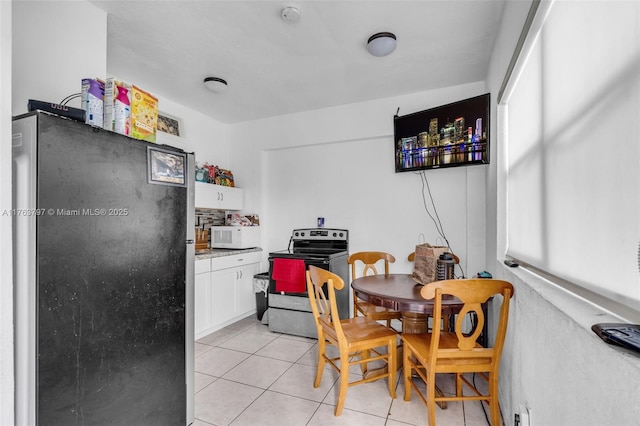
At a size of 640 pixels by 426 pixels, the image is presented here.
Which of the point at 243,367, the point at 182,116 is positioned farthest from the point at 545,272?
the point at 182,116

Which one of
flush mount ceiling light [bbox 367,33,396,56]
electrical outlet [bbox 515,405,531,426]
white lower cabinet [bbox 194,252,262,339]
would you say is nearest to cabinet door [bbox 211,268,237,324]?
white lower cabinet [bbox 194,252,262,339]

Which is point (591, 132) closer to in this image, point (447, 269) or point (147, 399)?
point (447, 269)

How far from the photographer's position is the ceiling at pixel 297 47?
2137 millimetres

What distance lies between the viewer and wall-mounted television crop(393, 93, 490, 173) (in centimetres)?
266

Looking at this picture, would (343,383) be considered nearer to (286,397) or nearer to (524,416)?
(286,397)

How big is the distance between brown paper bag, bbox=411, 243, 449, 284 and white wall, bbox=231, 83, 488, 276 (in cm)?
110

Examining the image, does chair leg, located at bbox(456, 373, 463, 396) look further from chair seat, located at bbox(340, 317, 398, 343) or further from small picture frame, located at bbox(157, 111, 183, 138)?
small picture frame, located at bbox(157, 111, 183, 138)

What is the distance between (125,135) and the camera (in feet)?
4.87

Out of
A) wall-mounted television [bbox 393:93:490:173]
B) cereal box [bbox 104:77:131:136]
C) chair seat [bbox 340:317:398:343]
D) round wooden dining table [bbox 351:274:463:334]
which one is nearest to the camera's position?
cereal box [bbox 104:77:131:136]

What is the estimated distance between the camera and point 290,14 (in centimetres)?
213

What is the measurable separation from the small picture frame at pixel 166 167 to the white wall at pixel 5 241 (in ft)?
1.82

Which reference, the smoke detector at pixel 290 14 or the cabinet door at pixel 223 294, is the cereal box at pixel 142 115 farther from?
the cabinet door at pixel 223 294

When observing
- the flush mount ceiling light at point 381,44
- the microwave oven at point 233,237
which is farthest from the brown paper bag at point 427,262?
the microwave oven at point 233,237

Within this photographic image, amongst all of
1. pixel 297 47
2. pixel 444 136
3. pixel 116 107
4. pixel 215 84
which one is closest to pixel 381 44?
pixel 297 47
